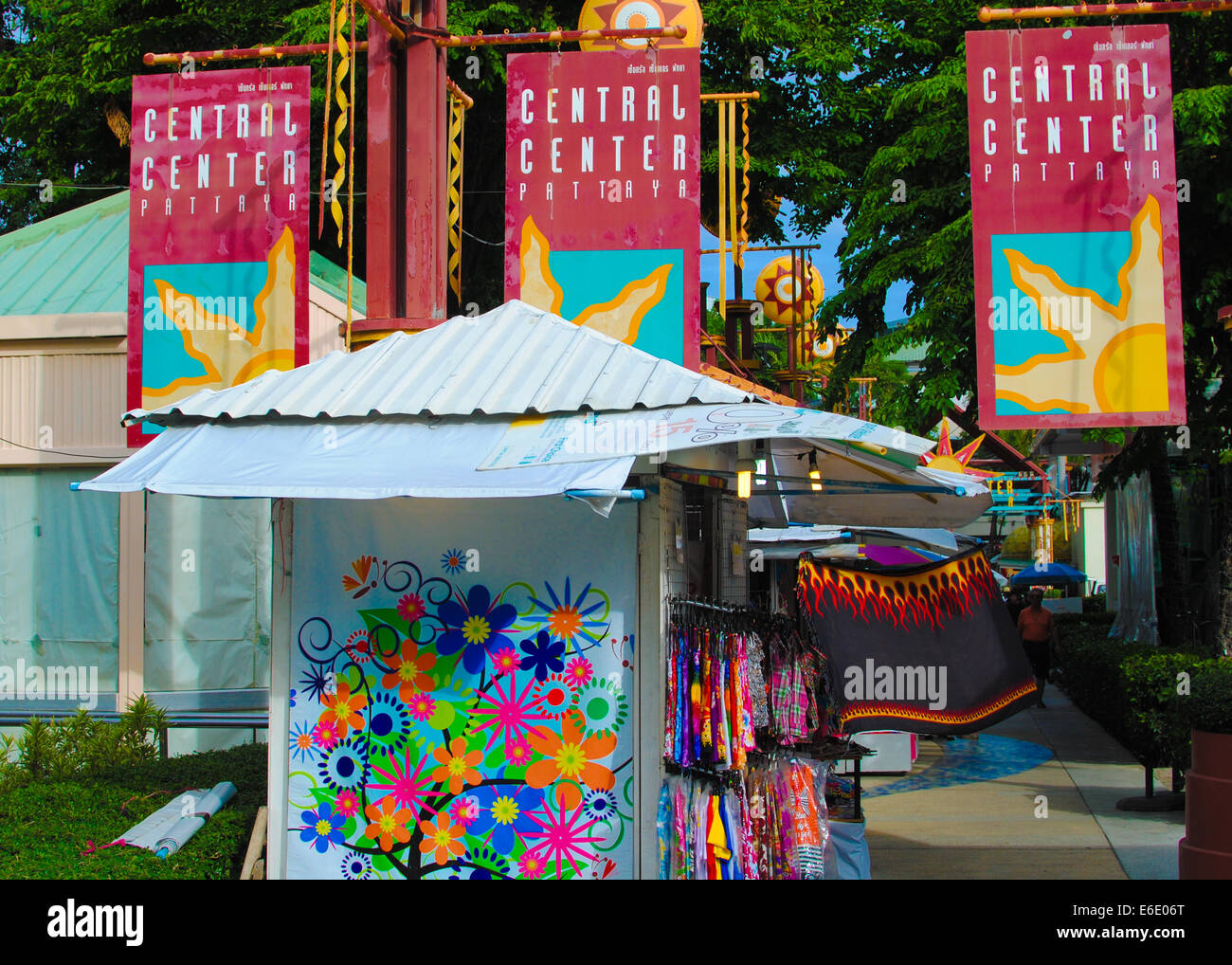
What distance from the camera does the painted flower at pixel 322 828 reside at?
6.54m

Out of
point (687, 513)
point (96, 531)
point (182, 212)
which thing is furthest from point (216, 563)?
point (687, 513)

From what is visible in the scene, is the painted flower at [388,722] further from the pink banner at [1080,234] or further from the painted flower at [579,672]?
the pink banner at [1080,234]

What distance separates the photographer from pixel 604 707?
6.37 meters

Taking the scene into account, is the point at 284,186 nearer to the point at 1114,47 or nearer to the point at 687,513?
the point at 687,513

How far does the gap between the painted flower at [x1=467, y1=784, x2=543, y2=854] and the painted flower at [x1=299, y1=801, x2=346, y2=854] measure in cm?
73

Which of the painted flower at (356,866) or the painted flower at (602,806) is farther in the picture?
the painted flower at (356,866)

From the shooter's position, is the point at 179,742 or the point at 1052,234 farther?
the point at 179,742

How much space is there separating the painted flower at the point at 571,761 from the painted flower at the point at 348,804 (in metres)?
0.93

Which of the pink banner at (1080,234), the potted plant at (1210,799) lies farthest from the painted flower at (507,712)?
the pink banner at (1080,234)

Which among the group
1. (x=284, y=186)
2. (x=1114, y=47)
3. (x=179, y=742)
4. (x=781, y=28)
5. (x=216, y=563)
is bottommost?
(x=179, y=742)

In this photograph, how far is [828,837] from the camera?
7.16m

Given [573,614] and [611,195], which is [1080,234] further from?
[573,614]

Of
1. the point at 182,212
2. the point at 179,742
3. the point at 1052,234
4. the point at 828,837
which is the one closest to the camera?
the point at 828,837

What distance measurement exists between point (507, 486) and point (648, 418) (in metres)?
0.96
